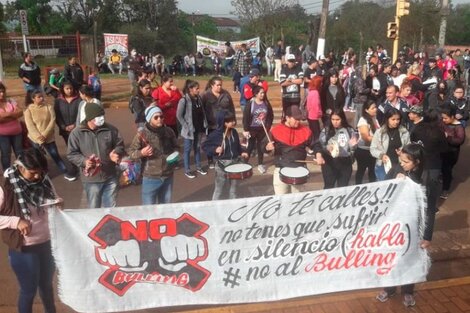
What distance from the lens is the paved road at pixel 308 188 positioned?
16.0ft

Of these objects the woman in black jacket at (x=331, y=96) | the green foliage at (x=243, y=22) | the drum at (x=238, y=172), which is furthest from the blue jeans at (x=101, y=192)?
the green foliage at (x=243, y=22)

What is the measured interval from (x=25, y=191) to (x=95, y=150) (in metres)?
1.49

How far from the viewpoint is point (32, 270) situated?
13.0 feet

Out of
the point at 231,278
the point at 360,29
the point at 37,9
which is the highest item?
the point at 37,9

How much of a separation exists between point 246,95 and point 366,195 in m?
6.41

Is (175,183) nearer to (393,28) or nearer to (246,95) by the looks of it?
(246,95)

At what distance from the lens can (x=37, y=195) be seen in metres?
3.91

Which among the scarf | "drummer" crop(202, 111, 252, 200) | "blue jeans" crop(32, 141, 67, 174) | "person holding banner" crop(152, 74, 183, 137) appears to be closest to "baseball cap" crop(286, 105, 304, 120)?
"drummer" crop(202, 111, 252, 200)

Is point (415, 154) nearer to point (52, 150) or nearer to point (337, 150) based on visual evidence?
point (337, 150)

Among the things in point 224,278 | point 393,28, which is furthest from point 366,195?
point 393,28

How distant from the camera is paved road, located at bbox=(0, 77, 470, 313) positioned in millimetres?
4875

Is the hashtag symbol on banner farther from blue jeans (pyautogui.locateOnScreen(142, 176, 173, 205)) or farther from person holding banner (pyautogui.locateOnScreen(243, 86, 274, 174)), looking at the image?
person holding banner (pyautogui.locateOnScreen(243, 86, 274, 174))

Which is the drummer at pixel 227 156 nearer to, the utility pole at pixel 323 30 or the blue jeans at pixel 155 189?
the blue jeans at pixel 155 189

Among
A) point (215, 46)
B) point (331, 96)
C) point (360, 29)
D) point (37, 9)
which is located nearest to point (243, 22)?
point (360, 29)
